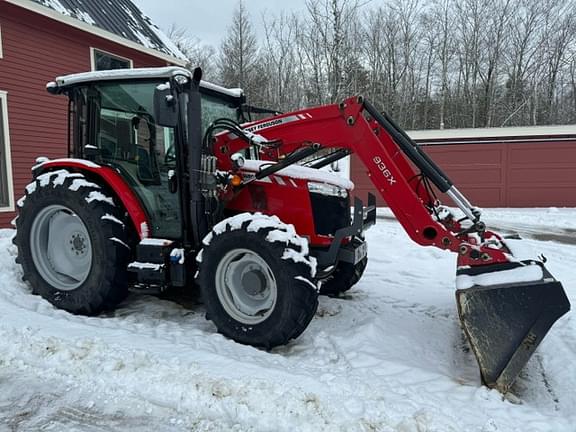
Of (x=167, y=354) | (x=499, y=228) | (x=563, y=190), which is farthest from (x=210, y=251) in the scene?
(x=563, y=190)

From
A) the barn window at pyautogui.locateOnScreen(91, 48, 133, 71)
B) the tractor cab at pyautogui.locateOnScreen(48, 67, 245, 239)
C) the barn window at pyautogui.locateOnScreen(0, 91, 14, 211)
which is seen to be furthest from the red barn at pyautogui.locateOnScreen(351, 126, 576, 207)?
the tractor cab at pyautogui.locateOnScreen(48, 67, 245, 239)

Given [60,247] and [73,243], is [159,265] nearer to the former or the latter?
[73,243]

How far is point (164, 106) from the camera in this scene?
12.0 feet

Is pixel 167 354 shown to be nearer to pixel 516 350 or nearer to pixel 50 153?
pixel 516 350

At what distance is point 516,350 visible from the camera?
2.89 m

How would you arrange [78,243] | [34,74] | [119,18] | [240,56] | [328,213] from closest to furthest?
[328,213] → [78,243] → [34,74] → [119,18] → [240,56]

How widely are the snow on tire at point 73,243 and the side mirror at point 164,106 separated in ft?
3.27

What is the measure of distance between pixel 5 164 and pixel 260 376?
8.21 meters

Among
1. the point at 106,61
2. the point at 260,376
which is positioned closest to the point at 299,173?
the point at 260,376

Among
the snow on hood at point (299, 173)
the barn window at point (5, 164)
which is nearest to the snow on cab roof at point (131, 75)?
the snow on hood at point (299, 173)

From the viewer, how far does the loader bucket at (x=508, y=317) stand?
2.86 meters

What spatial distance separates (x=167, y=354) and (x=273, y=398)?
964mm

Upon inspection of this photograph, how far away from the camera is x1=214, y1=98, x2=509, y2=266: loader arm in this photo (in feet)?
11.4

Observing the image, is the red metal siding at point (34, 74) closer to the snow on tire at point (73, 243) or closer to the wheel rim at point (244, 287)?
the snow on tire at point (73, 243)
